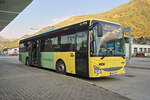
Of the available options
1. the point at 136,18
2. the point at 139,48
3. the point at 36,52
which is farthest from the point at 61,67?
the point at 136,18

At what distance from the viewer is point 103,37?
7688mm

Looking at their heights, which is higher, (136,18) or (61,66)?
(136,18)

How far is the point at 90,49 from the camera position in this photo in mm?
7453

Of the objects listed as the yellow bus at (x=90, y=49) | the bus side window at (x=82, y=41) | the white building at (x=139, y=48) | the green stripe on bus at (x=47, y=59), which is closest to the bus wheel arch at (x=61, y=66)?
the yellow bus at (x=90, y=49)

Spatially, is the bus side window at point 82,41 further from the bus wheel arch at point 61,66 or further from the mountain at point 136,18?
the mountain at point 136,18

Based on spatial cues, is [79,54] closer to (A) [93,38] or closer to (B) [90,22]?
(A) [93,38]

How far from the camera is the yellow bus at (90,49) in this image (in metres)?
7.44

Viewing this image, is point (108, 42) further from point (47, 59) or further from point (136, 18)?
point (136, 18)

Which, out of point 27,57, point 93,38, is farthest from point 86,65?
point 27,57

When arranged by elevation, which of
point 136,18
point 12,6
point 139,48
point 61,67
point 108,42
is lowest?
point 61,67

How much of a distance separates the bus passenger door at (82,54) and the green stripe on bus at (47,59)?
9.80 feet

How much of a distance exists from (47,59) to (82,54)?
13.9 feet

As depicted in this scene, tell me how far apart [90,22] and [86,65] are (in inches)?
83.6

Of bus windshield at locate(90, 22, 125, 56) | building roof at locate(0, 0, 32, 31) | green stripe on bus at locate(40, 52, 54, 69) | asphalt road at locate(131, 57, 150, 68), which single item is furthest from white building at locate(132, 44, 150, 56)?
building roof at locate(0, 0, 32, 31)
